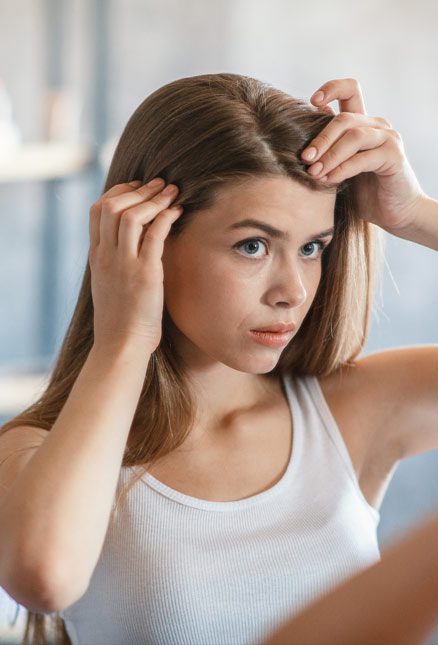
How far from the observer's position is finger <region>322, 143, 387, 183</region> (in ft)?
4.00

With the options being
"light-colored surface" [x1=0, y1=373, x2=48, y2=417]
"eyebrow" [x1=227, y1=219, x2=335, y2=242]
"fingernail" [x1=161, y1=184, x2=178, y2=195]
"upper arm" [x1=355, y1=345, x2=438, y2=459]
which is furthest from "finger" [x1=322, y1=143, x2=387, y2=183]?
"light-colored surface" [x1=0, y1=373, x2=48, y2=417]

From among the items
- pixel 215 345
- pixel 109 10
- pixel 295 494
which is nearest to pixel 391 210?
pixel 215 345

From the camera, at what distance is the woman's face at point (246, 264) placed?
3.89 feet

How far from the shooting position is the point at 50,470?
1.04 metres

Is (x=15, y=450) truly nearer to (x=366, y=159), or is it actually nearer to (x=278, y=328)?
(x=278, y=328)

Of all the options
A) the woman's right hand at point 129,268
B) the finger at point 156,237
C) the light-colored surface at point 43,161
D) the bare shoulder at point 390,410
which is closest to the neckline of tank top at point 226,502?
the bare shoulder at point 390,410

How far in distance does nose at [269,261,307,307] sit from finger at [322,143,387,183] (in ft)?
0.43

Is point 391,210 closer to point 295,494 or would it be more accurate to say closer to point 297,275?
point 297,275

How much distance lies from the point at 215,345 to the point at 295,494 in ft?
0.89

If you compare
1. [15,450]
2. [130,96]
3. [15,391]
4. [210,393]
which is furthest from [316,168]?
[130,96]

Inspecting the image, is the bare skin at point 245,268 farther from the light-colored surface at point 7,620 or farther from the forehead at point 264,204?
the light-colored surface at point 7,620

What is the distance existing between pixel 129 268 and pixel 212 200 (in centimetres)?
15

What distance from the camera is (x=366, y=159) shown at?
124 centimetres

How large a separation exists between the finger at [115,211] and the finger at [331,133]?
0.68 feet
